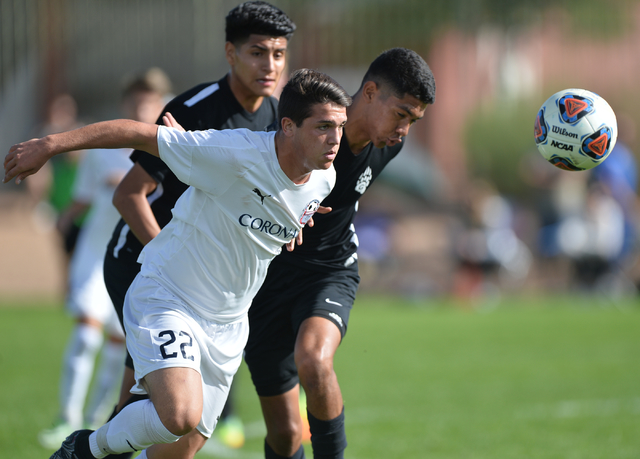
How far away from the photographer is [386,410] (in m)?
6.60

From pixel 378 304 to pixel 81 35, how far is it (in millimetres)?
9088

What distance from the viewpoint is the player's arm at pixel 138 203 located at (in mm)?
3836

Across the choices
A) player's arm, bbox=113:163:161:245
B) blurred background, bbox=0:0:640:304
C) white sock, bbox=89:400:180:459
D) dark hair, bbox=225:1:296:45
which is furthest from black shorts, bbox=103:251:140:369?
blurred background, bbox=0:0:640:304

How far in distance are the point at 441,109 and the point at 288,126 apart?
66.9ft

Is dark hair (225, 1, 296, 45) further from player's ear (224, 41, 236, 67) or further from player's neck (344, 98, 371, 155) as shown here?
player's neck (344, 98, 371, 155)

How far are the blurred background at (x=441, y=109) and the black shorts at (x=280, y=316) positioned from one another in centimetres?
719

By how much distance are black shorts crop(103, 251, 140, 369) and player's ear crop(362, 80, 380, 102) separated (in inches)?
61.5

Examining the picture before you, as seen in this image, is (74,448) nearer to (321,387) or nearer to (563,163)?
(321,387)

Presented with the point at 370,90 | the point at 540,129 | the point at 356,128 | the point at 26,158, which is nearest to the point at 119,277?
the point at 26,158

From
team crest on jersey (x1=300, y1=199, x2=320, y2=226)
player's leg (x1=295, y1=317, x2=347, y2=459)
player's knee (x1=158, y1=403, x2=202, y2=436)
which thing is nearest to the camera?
player's knee (x1=158, y1=403, x2=202, y2=436)

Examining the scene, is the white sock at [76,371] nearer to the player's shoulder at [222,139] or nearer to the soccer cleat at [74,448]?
the soccer cleat at [74,448]

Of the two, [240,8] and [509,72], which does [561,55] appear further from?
[240,8]

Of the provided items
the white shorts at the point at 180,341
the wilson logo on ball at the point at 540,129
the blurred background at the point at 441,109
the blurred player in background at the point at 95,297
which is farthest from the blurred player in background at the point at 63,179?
the wilson logo on ball at the point at 540,129

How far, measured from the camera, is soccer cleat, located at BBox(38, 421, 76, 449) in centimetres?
527
